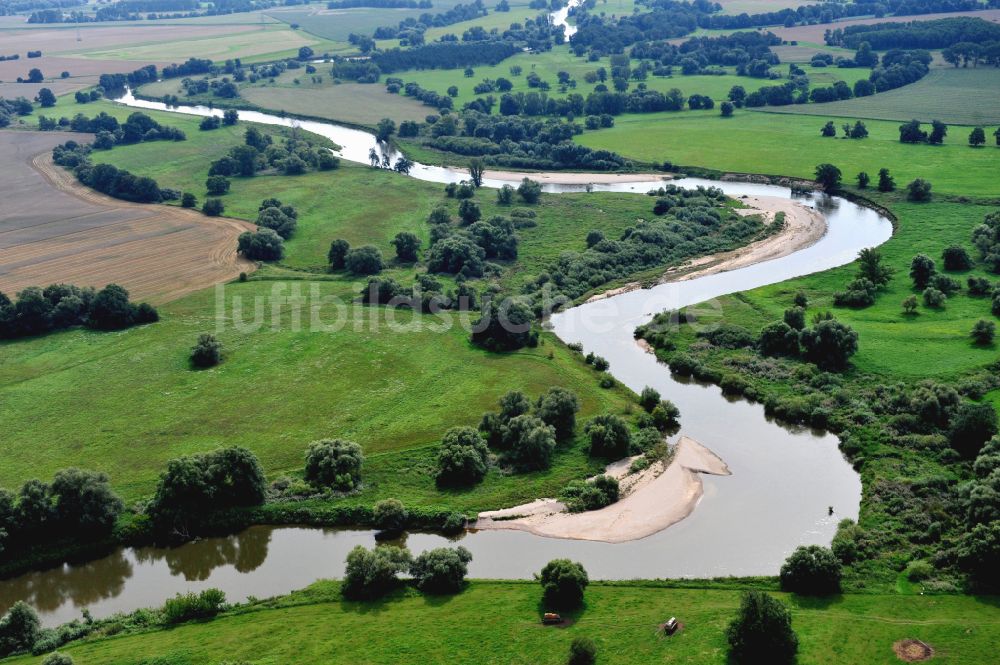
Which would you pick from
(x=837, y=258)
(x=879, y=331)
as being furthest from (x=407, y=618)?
(x=837, y=258)

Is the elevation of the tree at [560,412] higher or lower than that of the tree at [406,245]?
lower

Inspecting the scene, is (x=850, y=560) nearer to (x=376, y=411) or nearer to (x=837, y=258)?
(x=376, y=411)

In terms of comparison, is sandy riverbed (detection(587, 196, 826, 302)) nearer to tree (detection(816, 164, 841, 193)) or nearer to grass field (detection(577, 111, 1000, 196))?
tree (detection(816, 164, 841, 193))

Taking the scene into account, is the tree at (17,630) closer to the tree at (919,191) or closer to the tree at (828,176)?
the tree at (919,191)

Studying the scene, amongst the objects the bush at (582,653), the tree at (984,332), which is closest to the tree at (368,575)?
the bush at (582,653)

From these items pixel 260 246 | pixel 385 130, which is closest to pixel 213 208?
pixel 260 246

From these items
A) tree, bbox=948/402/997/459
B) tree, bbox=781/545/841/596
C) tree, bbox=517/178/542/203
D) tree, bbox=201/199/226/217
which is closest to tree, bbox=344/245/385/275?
tree, bbox=517/178/542/203
